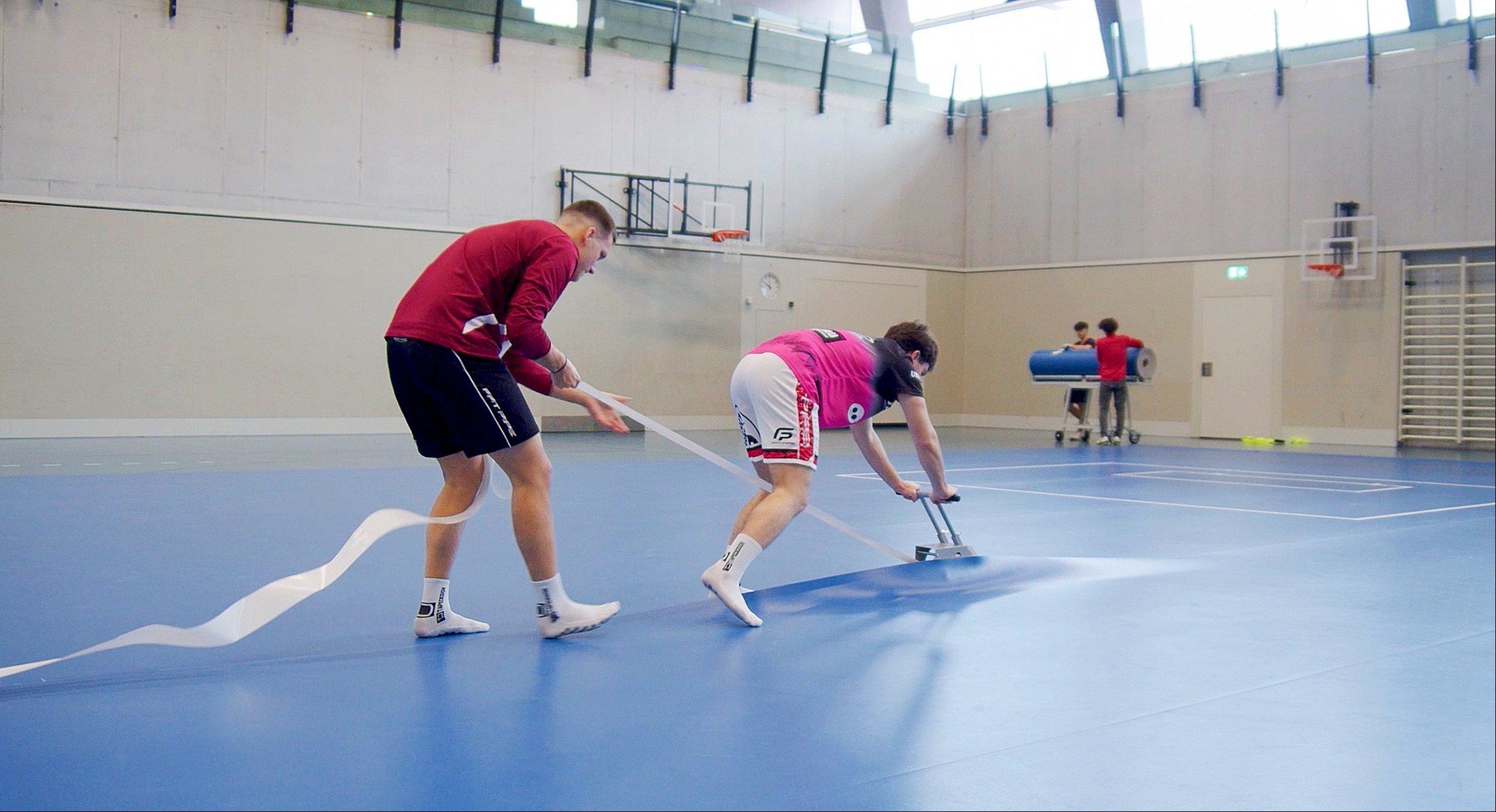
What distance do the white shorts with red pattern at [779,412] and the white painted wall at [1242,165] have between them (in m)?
15.3

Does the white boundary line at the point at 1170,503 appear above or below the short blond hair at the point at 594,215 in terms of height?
below

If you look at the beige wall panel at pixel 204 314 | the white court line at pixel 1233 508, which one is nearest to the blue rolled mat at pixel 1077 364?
the beige wall panel at pixel 204 314

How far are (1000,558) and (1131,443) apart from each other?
11.8m

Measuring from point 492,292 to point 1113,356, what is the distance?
43.2 ft

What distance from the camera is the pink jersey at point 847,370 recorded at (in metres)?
4.79

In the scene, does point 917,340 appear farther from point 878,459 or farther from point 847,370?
point 878,459

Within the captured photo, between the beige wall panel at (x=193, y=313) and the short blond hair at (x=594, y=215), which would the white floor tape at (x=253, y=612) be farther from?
the beige wall panel at (x=193, y=313)

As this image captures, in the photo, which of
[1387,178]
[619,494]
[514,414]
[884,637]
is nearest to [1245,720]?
[884,637]

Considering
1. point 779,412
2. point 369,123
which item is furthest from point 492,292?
point 369,123

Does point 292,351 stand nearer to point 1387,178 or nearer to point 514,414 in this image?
point 514,414

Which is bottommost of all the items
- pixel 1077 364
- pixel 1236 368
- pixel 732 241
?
pixel 1077 364

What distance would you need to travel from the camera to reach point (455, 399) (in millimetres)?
3871

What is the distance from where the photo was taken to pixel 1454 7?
1586 cm

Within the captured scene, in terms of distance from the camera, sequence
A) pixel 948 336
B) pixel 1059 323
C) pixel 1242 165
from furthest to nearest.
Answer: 1. pixel 948 336
2. pixel 1059 323
3. pixel 1242 165
